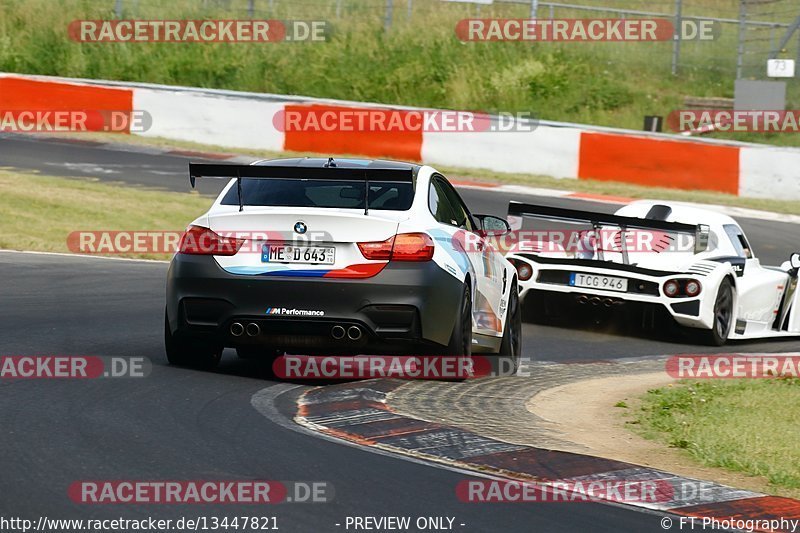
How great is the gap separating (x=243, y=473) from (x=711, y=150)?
1840 centimetres

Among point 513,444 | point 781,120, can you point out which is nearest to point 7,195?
point 513,444

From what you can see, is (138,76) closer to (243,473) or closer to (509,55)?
(509,55)

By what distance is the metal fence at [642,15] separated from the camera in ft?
90.6

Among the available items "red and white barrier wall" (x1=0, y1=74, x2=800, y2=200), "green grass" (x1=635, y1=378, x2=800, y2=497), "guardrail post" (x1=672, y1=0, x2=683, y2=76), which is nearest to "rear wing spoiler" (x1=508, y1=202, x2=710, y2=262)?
"green grass" (x1=635, y1=378, x2=800, y2=497)

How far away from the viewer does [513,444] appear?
682 centimetres

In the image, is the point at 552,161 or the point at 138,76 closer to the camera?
the point at 552,161

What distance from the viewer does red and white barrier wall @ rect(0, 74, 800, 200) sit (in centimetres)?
2280

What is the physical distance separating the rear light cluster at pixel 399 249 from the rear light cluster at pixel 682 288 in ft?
14.7

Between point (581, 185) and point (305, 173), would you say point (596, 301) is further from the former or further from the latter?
point (581, 185)

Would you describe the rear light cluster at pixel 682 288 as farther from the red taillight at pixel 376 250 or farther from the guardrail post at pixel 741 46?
the guardrail post at pixel 741 46

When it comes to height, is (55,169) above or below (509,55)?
below

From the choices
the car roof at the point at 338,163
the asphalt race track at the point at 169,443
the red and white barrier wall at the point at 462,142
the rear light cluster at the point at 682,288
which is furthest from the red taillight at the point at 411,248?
the red and white barrier wall at the point at 462,142

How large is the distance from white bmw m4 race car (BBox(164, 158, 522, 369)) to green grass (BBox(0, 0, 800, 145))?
68.5ft

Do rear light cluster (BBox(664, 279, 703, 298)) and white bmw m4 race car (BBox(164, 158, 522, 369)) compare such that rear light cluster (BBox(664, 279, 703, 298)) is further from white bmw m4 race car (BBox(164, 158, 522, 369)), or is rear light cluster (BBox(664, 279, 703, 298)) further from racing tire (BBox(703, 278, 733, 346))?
white bmw m4 race car (BBox(164, 158, 522, 369))
